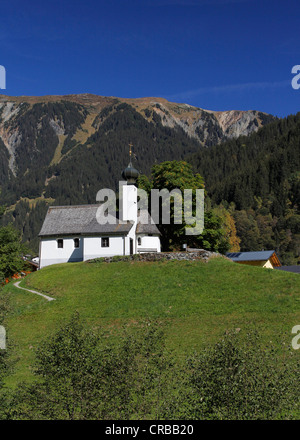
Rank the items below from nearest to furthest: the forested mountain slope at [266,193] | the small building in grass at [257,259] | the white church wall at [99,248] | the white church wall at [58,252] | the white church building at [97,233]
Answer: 1. the white church wall at [99,248]
2. the white church building at [97,233]
3. the white church wall at [58,252]
4. the small building in grass at [257,259]
5. the forested mountain slope at [266,193]

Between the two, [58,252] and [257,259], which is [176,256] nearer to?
[58,252]

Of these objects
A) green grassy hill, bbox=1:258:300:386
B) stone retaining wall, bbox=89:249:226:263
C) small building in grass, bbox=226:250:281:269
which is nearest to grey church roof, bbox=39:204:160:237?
stone retaining wall, bbox=89:249:226:263

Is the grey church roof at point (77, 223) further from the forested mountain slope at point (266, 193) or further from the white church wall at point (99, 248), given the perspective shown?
the forested mountain slope at point (266, 193)

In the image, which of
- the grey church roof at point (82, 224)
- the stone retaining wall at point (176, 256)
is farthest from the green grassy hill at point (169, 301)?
the grey church roof at point (82, 224)

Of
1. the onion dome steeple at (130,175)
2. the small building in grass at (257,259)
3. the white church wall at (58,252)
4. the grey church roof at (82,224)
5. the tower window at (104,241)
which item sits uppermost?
the onion dome steeple at (130,175)

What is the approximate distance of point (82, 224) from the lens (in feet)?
176

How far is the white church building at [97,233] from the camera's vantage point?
166 feet

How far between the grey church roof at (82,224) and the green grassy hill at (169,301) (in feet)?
18.8

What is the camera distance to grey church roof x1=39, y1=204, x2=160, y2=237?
51031mm

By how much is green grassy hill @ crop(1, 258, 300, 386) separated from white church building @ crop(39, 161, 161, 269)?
4564 mm

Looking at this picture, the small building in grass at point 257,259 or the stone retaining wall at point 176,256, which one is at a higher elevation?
the stone retaining wall at point 176,256

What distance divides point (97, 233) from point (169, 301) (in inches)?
667

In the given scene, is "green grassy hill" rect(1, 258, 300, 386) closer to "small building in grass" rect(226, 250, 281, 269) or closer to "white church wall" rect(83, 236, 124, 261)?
"white church wall" rect(83, 236, 124, 261)
